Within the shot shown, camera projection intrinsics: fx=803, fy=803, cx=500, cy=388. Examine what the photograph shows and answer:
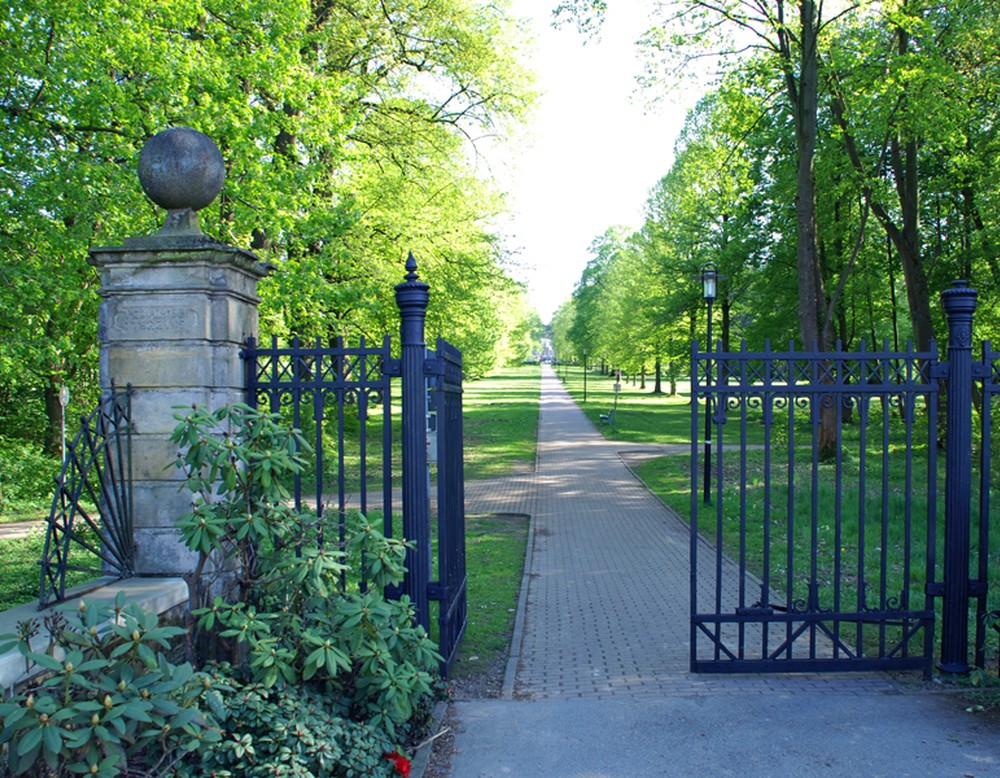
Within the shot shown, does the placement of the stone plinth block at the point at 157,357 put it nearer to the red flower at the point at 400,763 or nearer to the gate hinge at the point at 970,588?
the red flower at the point at 400,763

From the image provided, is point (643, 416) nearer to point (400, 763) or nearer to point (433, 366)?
point (433, 366)

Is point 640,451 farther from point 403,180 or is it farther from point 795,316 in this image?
point 403,180

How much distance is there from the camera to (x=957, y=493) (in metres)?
5.54

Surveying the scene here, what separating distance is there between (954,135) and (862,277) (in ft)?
37.3

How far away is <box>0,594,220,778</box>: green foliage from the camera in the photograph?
2766mm

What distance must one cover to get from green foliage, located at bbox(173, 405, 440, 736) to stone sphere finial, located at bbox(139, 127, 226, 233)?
4.10ft

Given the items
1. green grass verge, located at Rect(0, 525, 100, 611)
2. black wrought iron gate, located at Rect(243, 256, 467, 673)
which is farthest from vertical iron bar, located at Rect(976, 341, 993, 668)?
green grass verge, located at Rect(0, 525, 100, 611)

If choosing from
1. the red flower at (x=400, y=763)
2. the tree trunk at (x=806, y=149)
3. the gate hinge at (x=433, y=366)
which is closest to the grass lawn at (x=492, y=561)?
the red flower at (x=400, y=763)

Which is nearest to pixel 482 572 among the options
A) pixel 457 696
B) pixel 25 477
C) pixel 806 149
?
pixel 457 696

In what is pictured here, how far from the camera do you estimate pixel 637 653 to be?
21.4 ft

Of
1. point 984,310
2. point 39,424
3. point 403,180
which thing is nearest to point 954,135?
point 984,310

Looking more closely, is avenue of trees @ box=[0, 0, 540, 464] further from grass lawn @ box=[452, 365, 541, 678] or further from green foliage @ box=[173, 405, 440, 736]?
green foliage @ box=[173, 405, 440, 736]

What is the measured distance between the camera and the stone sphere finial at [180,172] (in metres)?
4.54

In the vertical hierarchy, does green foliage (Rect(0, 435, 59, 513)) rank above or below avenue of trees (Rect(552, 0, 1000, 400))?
below
